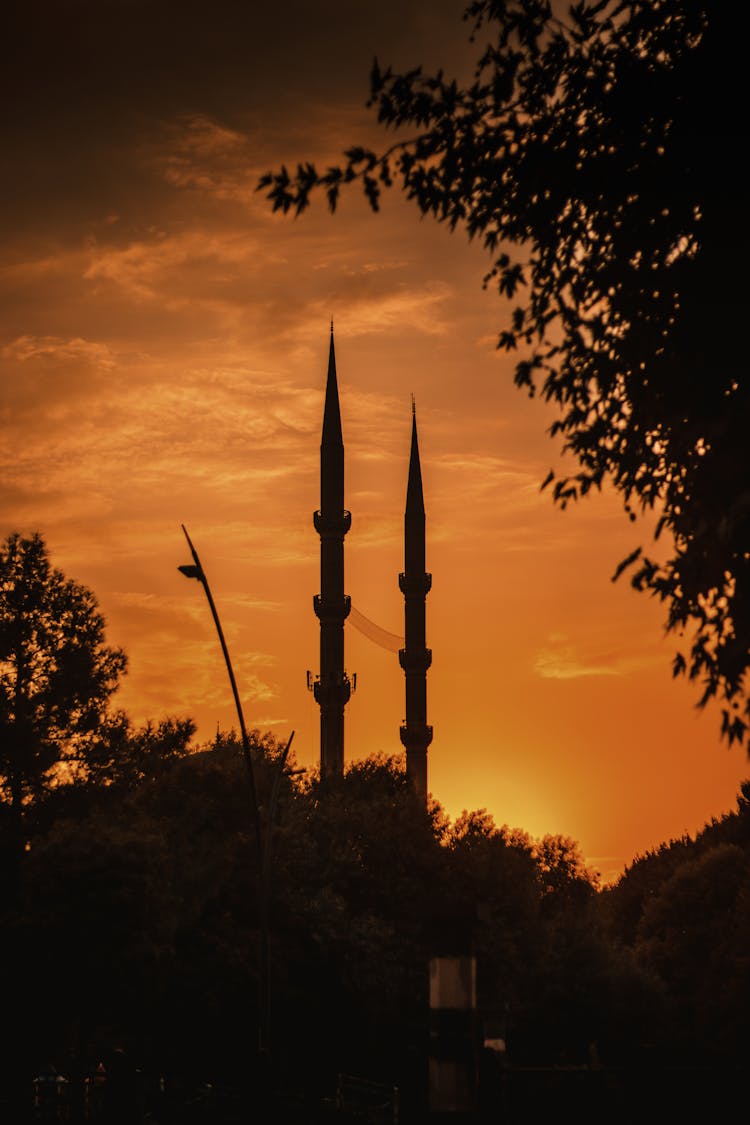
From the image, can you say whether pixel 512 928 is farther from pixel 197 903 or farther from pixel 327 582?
pixel 327 582

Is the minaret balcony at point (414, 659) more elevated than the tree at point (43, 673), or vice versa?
the minaret balcony at point (414, 659)

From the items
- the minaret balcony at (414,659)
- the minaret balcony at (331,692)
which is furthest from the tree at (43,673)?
the minaret balcony at (414,659)

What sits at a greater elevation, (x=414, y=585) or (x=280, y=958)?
(x=414, y=585)

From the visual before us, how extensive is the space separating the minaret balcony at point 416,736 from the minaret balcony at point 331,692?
5.06 metres

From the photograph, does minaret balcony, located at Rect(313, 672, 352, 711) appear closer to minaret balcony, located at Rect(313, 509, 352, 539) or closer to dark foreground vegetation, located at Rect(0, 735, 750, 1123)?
minaret balcony, located at Rect(313, 509, 352, 539)

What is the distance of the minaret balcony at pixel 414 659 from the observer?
92.8 metres

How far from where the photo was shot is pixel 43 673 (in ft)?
173

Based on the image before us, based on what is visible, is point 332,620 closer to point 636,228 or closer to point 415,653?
point 415,653

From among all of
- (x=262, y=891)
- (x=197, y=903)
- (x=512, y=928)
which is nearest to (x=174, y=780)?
(x=197, y=903)

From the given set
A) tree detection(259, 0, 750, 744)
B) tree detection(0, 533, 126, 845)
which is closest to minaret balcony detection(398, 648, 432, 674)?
tree detection(0, 533, 126, 845)

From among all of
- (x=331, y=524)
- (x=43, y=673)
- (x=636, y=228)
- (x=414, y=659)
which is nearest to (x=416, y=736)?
(x=414, y=659)

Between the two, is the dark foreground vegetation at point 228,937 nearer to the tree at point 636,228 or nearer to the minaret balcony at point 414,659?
the tree at point 636,228

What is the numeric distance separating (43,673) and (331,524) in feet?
124

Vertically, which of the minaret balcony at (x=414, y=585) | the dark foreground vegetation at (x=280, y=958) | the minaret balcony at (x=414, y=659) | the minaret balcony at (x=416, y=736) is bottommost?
the dark foreground vegetation at (x=280, y=958)
